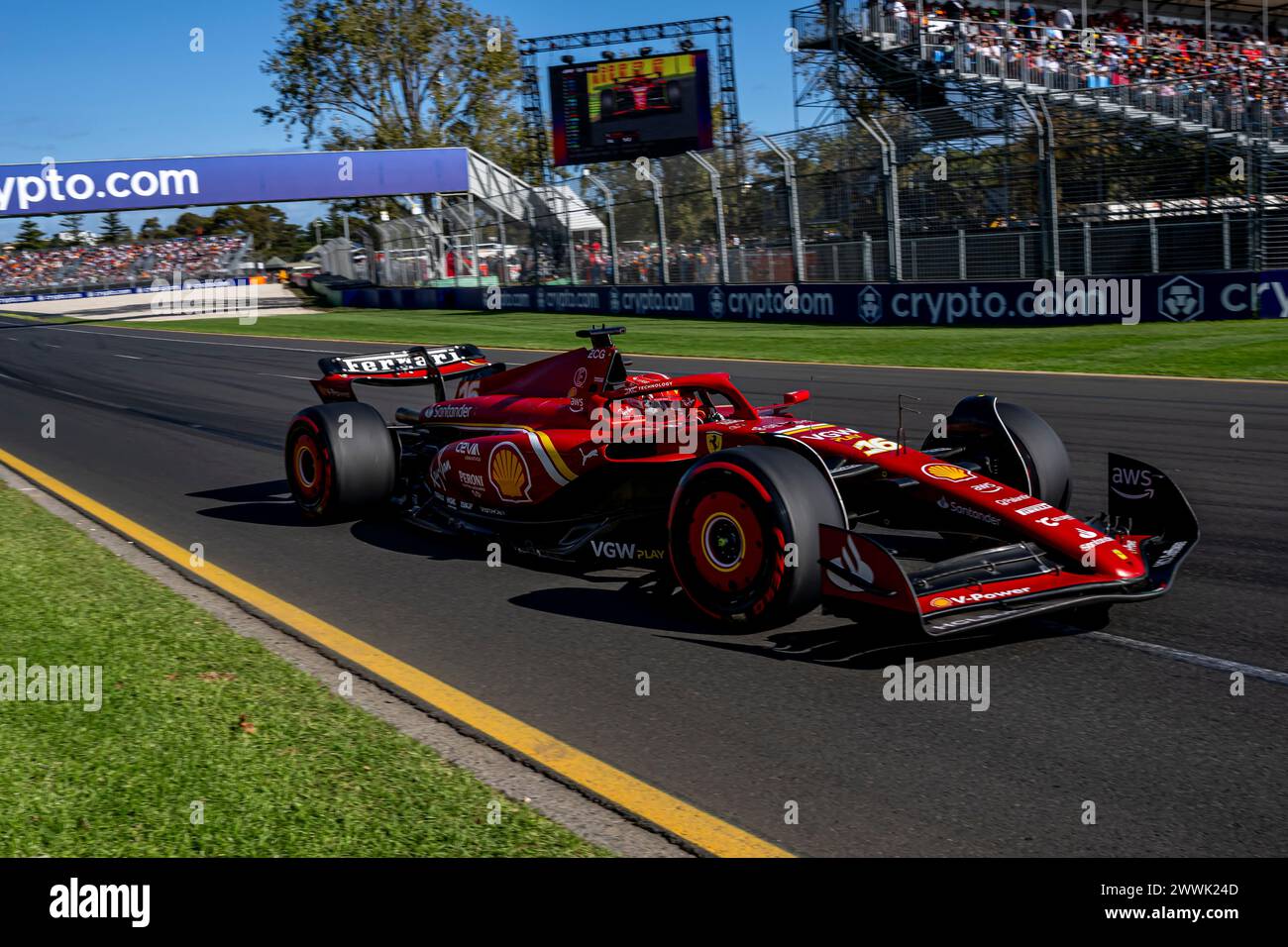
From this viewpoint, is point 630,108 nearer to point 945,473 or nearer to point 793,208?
point 793,208

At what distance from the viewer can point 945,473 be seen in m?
5.52

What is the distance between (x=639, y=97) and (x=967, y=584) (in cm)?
4162

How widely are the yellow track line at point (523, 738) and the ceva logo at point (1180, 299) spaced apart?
15.7 meters

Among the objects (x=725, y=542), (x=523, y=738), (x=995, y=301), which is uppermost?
(x=995, y=301)

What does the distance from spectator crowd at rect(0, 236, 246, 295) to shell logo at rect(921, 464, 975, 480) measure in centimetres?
6115

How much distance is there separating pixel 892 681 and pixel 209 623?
3113 millimetres

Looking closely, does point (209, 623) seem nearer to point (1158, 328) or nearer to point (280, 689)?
point (280, 689)

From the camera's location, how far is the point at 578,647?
17.4 ft

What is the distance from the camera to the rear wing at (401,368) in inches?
332

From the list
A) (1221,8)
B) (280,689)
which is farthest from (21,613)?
(1221,8)

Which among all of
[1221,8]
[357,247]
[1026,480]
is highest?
[1221,8]

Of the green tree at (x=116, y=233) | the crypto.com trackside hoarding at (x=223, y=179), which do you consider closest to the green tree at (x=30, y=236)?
the green tree at (x=116, y=233)

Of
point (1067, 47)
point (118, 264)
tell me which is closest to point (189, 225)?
point (118, 264)

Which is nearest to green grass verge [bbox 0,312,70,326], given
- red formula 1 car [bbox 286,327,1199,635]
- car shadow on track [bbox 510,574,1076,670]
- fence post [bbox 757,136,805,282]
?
fence post [bbox 757,136,805,282]
